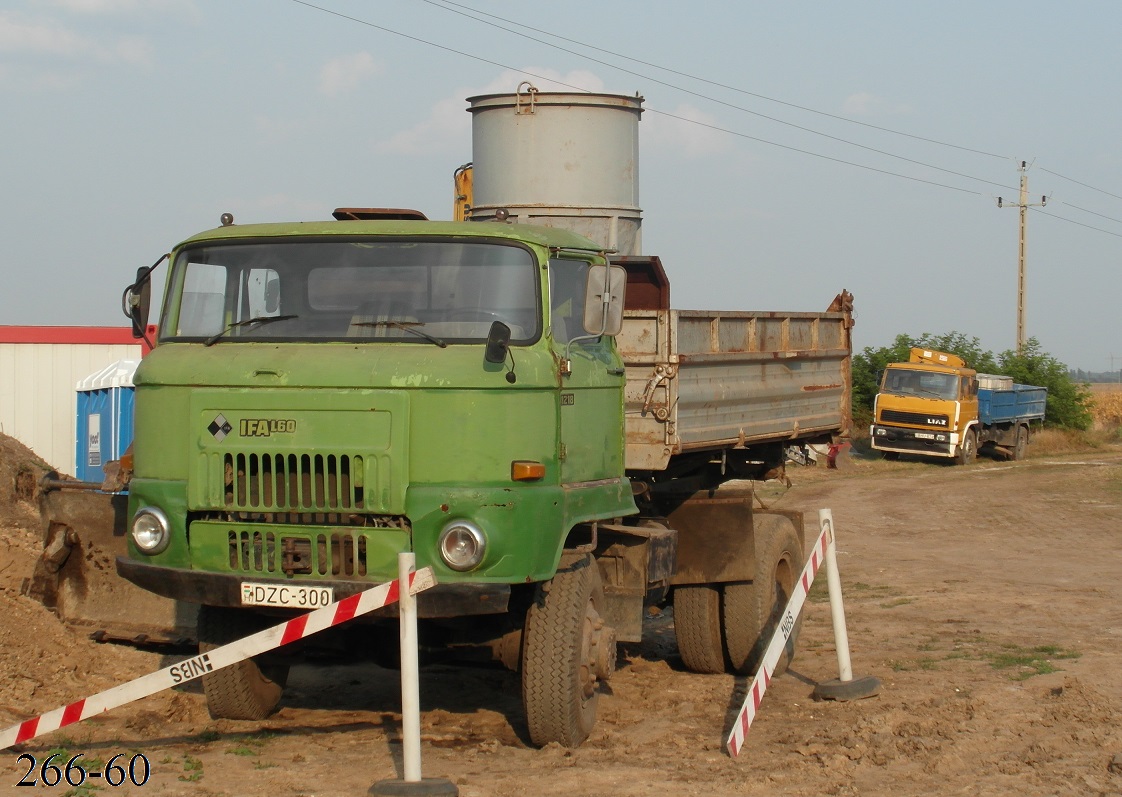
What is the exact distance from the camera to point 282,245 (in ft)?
21.2

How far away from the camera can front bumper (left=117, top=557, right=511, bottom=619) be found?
221 inches

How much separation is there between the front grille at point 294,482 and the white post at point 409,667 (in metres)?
0.47

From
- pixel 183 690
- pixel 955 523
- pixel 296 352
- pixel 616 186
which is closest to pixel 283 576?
pixel 296 352

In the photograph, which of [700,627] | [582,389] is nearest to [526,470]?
[582,389]

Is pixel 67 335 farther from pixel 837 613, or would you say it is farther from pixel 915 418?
pixel 915 418

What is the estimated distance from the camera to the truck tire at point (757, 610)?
864 centimetres

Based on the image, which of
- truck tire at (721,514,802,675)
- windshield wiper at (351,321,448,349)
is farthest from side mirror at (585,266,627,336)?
truck tire at (721,514,802,675)

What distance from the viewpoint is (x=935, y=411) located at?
3112 cm

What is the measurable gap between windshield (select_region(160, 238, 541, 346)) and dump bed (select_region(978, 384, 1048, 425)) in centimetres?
2825

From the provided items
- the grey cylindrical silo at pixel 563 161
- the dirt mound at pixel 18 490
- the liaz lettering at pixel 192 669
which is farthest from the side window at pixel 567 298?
the dirt mound at pixel 18 490

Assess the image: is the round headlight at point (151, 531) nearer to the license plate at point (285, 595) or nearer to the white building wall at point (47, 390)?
the license plate at point (285, 595)

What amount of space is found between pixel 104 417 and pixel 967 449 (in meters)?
22.0

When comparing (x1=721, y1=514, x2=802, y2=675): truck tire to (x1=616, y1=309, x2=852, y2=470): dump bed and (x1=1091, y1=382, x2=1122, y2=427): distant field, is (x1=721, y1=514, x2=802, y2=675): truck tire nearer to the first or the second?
(x1=616, y1=309, x2=852, y2=470): dump bed

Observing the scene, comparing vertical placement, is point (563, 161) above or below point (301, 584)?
above
